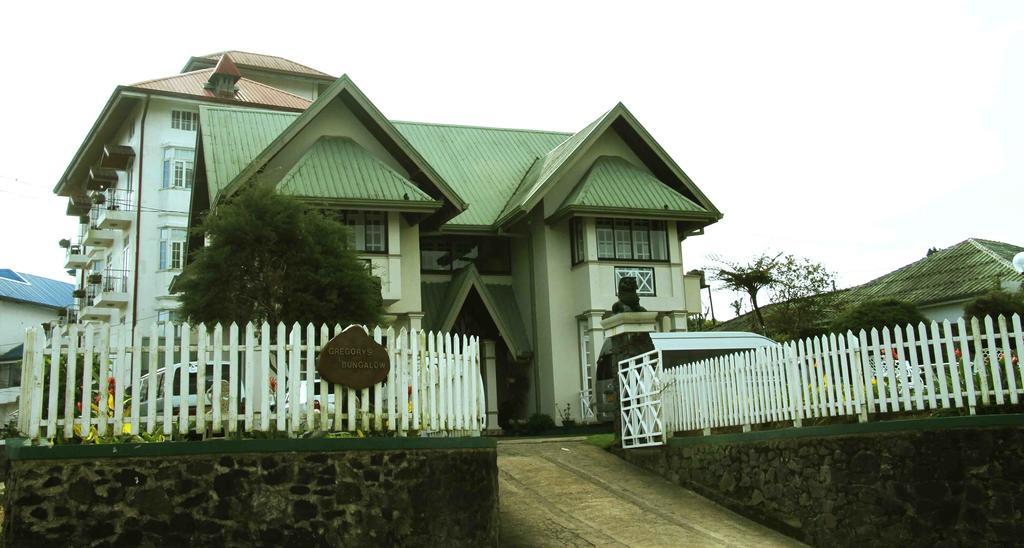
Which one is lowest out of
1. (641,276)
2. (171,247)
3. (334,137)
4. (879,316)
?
(879,316)

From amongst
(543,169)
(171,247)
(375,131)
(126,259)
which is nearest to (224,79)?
(171,247)

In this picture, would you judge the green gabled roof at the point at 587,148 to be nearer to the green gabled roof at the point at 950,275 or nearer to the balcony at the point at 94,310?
the green gabled roof at the point at 950,275

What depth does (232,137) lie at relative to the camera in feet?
85.6

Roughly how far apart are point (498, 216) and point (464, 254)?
1.51m

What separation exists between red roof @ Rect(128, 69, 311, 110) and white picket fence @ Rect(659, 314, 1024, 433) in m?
36.5

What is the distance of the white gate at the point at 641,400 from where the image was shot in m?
15.5

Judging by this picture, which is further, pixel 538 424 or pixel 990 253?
pixel 990 253

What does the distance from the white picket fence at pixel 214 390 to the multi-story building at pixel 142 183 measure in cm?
3029

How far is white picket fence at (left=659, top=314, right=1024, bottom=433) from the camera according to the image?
36.2 ft

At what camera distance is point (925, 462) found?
10.8 meters

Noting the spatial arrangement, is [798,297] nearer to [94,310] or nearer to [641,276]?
[641,276]

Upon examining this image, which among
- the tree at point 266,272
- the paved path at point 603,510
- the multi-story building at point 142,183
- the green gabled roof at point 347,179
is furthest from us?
the multi-story building at point 142,183

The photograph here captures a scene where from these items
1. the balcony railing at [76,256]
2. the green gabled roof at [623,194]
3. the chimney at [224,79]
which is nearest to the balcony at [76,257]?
the balcony railing at [76,256]

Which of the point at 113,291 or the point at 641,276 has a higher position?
the point at 113,291
